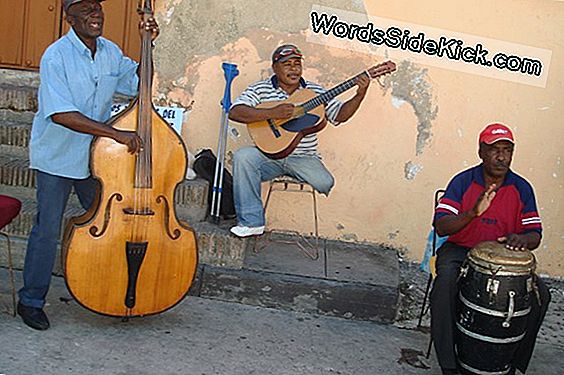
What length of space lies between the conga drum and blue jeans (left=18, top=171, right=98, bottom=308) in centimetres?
198

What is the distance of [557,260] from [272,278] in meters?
2.22

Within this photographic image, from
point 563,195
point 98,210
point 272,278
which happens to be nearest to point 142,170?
point 98,210

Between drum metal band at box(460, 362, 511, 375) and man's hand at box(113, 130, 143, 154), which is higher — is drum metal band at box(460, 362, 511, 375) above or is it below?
below

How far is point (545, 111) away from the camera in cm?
577

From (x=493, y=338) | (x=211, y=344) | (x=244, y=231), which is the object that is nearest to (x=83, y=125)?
(x=211, y=344)

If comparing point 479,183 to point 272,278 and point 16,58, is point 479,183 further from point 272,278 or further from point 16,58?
point 16,58

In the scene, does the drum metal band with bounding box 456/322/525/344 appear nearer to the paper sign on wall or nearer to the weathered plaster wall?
the weathered plaster wall

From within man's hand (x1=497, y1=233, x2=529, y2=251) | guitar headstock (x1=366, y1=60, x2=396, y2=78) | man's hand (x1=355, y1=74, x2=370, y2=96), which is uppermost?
guitar headstock (x1=366, y1=60, x2=396, y2=78)

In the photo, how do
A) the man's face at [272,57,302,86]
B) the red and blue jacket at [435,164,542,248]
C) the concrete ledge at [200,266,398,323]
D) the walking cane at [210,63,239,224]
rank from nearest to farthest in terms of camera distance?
the red and blue jacket at [435,164,542,248], the concrete ledge at [200,266,398,323], the man's face at [272,57,302,86], the walking cane at [210,63,239,224]

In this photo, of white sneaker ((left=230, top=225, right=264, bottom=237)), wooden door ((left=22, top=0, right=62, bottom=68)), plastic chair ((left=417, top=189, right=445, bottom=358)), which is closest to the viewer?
plastic chair ((left=417, top=189, right=445, bottom=358))

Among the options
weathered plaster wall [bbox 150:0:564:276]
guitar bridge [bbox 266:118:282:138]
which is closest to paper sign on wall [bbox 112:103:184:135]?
weathered plaster wall [bbox 150:0:564:276]

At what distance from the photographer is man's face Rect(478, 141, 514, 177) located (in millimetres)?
4145

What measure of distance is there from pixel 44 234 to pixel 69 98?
2.31ft

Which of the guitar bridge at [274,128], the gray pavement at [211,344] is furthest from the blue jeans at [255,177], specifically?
the gray pavement at [211,344]
